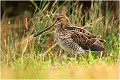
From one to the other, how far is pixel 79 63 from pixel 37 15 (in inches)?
74.9

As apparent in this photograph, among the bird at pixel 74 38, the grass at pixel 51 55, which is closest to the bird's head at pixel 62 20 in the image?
the bird at pixel 74 38

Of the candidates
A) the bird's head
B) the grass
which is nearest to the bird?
the bird's head

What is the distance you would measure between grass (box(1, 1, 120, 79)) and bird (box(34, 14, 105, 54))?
0.15m

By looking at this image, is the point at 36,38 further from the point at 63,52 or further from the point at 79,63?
the point at 79,63

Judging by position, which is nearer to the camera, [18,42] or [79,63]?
[79,63]

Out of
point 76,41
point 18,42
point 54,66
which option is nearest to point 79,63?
point 54,66

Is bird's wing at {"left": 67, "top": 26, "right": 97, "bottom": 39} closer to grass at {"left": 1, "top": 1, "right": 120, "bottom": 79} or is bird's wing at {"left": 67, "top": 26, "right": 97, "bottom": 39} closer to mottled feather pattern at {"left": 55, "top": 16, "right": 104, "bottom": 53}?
mottled feather pattern at {"left": 55, "top": 16, "right": 104, "bottom": 53}

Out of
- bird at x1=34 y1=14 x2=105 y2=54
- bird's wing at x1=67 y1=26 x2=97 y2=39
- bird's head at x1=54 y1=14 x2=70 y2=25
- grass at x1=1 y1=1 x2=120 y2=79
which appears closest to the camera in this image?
grass at x1=1 y1=1 x2=120 y2=79

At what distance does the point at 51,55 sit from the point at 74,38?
56cm

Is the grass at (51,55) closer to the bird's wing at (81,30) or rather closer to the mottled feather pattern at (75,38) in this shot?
the mottled feather pattern at (75,38)

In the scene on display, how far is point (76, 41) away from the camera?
8.35 meters

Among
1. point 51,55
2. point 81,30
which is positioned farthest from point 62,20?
point 51,55

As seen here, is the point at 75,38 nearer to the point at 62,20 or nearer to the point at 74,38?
the point at 74,38

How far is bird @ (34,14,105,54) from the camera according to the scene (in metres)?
8.26
